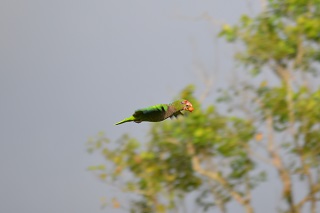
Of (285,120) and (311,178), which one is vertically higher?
(285,120)

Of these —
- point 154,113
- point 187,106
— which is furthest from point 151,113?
point 187,106

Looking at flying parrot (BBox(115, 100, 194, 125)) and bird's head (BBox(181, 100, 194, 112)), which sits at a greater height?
bird's head (BBox(181, 100, 194, 112))

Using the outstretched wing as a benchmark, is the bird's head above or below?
above

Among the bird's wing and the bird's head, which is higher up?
the bird's head

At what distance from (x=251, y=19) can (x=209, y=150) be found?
124 inches

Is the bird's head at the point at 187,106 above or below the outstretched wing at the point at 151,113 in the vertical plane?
above

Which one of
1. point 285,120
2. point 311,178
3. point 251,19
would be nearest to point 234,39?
point 251,19

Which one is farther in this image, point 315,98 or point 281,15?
point 281,15

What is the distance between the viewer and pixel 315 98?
14.1 meters

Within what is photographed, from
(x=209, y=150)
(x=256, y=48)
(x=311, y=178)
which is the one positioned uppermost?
(x=256, y=48)

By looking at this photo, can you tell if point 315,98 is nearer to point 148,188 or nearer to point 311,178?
point 311,178

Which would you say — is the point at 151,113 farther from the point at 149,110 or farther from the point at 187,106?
the point at 187,106

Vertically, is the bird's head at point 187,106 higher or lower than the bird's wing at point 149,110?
higher

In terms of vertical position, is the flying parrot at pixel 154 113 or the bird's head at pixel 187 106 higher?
the bird's head at pixel 187 106
